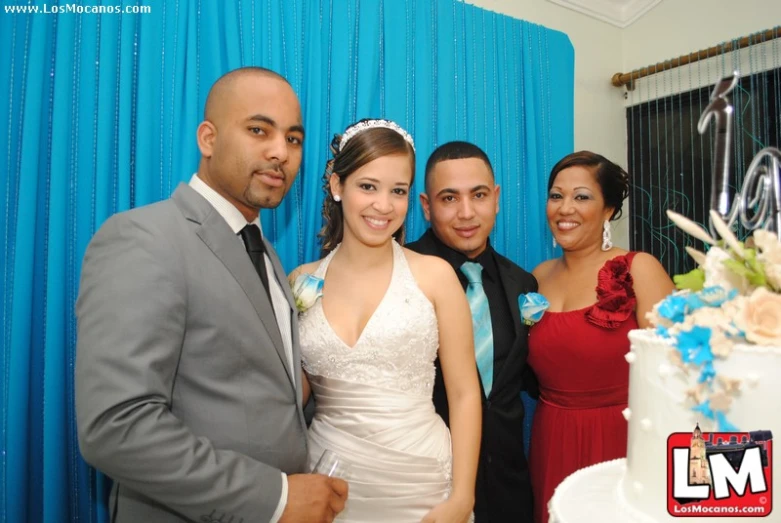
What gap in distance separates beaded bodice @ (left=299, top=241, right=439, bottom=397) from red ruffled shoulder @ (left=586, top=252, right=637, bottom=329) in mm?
764

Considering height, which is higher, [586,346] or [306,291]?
[306,291]

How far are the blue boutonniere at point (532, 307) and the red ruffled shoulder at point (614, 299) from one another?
0.19m

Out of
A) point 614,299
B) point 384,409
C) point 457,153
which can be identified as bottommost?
point 384,409

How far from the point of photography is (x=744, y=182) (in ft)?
3.58

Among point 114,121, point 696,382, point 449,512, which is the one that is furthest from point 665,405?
point 114,121

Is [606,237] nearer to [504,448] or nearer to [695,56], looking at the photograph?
[504,448]

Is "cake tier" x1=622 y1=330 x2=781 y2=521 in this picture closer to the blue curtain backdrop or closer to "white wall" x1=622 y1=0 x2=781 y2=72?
the blue curtain backdrop

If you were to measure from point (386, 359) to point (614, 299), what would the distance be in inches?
39.1

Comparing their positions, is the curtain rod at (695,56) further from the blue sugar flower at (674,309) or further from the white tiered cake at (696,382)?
the blue sugar flower at (674,309)

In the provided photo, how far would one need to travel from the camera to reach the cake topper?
1.07 m

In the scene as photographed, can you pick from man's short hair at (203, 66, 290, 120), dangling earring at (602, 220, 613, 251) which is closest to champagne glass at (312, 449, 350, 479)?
man's short hair at (203, 66, 290, 120)

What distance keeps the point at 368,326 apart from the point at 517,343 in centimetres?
70

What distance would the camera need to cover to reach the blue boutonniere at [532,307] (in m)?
2.21

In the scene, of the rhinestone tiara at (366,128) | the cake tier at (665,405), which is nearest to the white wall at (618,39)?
the rhinestone tiara at (366,128)
